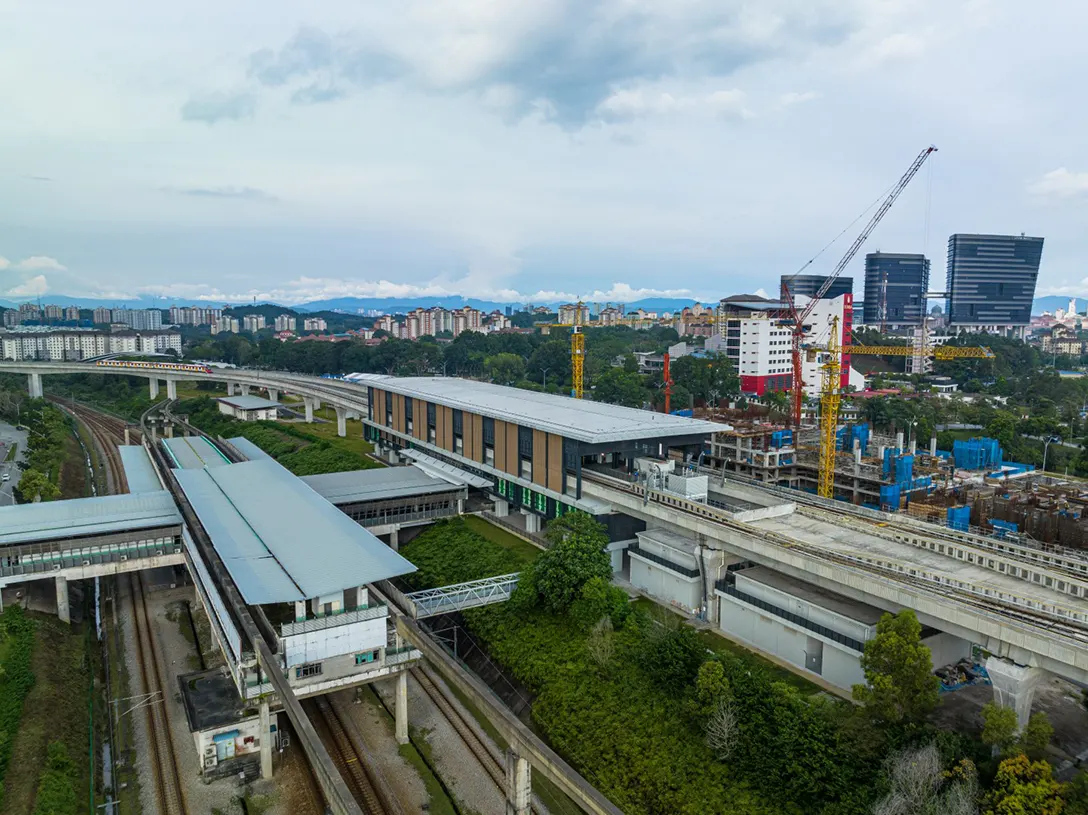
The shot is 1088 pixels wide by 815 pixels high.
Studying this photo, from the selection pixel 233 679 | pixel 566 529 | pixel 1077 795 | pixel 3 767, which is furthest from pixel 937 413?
pixel 3 767

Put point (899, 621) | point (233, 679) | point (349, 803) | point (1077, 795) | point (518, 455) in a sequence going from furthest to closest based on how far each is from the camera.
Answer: point (518, 455) < point (233, 679) < point (899, 621) < point (349, 803) < point (1077, 795)

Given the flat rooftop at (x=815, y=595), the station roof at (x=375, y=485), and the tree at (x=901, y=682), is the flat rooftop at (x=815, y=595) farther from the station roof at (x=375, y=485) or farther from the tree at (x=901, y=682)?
the station roof at (x=375, y=485)

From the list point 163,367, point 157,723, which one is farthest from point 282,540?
point 163,367

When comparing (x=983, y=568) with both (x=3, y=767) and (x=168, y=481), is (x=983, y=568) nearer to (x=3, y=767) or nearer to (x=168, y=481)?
(x=3, y=767)

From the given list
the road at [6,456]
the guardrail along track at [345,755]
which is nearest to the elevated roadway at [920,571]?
the guardrail along track at [345,755]

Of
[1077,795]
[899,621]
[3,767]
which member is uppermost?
[899,621]
